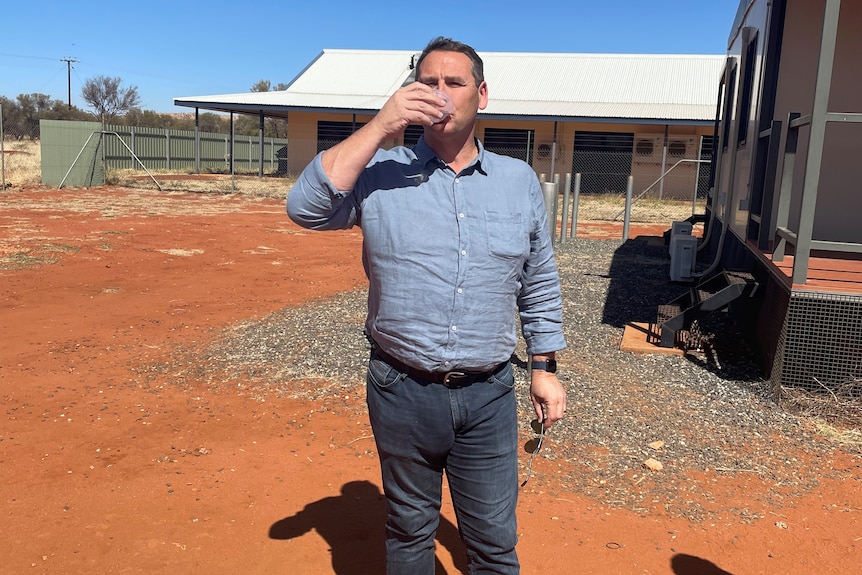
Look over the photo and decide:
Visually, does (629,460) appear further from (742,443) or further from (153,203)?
(153,203)

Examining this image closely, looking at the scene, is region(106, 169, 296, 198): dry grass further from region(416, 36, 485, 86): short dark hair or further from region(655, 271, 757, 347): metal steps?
region(416, 36, 485, 86): short dark hair

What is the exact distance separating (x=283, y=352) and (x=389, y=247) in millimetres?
4384

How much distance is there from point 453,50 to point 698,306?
497 cm

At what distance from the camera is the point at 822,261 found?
6.94 meters

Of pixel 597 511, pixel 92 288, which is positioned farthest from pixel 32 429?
pixel 92 288

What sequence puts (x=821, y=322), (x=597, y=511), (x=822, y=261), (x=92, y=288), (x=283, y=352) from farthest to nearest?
(x=92, y=288)
(x=822, y=261)
(x=283, y=352)
(x=821, y=322)
(x=597, y=511)

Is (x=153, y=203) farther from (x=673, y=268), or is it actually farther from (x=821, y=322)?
(x=821, y=322)

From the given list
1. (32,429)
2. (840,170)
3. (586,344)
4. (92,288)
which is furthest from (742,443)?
(92,288)

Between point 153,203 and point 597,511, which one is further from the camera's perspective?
point 153,203

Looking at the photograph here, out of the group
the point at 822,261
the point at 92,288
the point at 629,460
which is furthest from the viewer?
the point at 92,288

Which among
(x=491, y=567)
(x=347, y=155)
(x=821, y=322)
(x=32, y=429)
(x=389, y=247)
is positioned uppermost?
(x=347, y=155)

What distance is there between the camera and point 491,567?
245cm

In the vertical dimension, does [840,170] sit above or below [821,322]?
above

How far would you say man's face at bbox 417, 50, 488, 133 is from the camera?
86.6 inches
